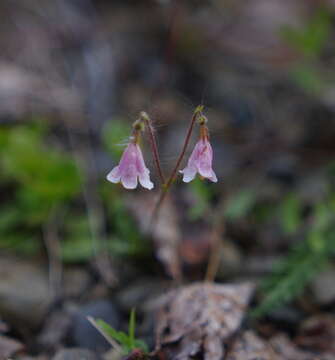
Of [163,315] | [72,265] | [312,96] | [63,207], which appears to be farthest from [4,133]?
[312,96]

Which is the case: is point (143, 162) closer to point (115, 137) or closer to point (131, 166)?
point (131, 166)

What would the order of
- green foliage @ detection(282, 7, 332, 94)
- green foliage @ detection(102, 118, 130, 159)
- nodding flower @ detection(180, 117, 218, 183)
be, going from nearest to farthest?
nodding flower @ detection(180, 117, 218, 183), green foliage @ detection(102, 118, 130, 159), green foliage @ detection(282, 7, 332, 94)

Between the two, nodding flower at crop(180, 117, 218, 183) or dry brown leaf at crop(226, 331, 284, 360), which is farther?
nodding flower at crop(180, 117, 218, 183)

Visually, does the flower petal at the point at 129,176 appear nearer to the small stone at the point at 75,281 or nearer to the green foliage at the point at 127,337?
the green foliage at the point at 127,337

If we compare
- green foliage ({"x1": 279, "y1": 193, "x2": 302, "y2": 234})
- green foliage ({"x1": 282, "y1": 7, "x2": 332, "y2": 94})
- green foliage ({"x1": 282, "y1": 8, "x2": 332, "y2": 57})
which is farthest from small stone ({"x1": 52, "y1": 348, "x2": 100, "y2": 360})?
green foliage ({"x1": 282, "y1": 8, "x2": 332, "y2": 57})

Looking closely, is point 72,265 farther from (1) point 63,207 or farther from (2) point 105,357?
(2) point 105,357

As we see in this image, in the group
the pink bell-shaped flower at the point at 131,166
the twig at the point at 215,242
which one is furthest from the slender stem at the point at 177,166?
the twig at the point at 215,242

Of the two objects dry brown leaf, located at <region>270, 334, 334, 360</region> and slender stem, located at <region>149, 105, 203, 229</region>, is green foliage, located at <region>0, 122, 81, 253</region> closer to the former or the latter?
slender stem, located at <region>149, 105, 203, 229</region>

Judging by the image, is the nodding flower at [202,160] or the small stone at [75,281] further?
the small stone at [75,281]
